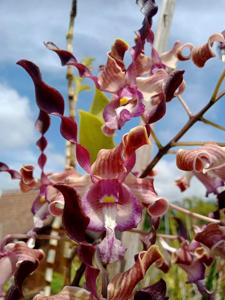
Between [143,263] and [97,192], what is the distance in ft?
0.23

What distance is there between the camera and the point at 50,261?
0.84 m

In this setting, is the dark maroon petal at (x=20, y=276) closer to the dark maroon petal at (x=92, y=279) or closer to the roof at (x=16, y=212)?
the dark maroon petal at (x=92, y=279)

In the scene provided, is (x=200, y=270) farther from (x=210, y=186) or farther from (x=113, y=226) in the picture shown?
(x=113, y=226)

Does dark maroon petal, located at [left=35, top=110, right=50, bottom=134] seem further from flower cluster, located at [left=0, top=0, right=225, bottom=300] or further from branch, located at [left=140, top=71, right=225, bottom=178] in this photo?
branch, located at [left=140, top=71, right=225, bottom=178]

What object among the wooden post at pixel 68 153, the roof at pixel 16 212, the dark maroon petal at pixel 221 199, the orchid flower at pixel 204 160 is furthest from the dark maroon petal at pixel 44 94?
the roof at pixel 16 212

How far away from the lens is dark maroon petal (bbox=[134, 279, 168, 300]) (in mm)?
403

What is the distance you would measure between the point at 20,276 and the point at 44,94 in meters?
0.15

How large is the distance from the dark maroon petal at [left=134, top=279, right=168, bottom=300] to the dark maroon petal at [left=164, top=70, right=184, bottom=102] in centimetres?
15

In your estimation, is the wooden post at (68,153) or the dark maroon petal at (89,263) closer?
the dark maroon petal at (89,263)

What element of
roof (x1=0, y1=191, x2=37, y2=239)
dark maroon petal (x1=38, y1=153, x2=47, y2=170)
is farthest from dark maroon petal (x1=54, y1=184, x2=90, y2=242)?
roof (x1=0, y1=191, x2=37, y2=239)

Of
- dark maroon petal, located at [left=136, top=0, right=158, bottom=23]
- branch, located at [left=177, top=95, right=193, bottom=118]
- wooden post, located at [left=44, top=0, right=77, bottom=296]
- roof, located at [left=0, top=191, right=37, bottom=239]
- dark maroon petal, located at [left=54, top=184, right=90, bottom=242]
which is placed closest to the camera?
dark maroon petal, located at [left=54, top=184, right=90, bottom=242]

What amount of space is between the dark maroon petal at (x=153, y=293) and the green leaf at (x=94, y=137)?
8.8 inches

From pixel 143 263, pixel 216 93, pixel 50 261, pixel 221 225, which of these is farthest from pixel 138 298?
pixel 50 261

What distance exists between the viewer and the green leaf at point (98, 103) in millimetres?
671
